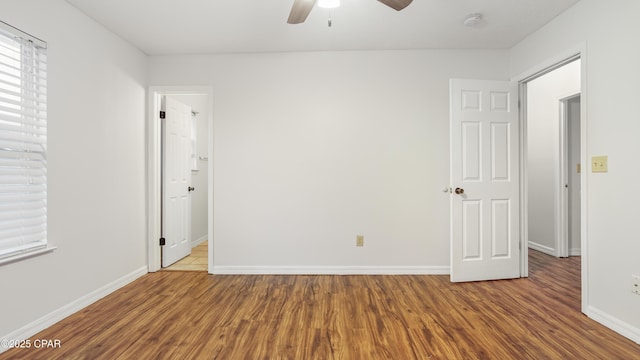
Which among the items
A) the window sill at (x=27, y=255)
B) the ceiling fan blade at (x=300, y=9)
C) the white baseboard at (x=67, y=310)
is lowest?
the white baseboard at (x=67, y=310)

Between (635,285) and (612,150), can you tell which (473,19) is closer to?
(612,150)

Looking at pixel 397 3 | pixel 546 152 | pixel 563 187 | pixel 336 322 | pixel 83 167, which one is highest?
pixel 397 3

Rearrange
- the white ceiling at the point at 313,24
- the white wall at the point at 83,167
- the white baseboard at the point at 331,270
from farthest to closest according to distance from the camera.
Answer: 1. the white baseboard at the point at 331,270
2. the white ceiling at the point at 313,24
3. the white wall at the point at 83,167

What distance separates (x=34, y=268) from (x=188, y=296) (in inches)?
43.2

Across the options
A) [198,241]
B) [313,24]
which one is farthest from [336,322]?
[198,241]

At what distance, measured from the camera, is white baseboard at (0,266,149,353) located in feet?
6.20

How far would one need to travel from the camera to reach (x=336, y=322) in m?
2.11

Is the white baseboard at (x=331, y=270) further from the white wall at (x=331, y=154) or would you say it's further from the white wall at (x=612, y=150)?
the white wall at (x=612, y=150)

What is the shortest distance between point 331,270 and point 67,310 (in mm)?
2304

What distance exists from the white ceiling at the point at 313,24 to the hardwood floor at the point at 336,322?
249 centimetres

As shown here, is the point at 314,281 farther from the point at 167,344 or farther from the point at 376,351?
the point at 167,344

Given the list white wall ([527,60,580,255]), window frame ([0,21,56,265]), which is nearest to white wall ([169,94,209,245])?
window frame ([0,21,56,265])

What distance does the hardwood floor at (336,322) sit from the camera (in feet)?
5.80

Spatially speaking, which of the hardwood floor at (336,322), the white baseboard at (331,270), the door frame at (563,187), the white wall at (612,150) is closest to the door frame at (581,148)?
the white wall at (612,150)
